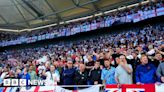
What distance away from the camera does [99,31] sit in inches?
914

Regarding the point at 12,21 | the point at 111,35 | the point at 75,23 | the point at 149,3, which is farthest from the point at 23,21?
the point at 149,3

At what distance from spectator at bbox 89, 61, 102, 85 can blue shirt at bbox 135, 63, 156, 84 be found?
44.8 inches

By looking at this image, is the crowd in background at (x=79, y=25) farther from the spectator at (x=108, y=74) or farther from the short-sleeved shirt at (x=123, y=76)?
the short-sleeved shirt at (x=123, y=76)

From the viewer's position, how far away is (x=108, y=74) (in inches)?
271

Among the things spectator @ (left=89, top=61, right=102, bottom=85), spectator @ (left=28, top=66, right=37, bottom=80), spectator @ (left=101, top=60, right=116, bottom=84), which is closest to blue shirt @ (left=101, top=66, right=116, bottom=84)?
spectator @ (left=101, top=60, right=116, bottom=84)

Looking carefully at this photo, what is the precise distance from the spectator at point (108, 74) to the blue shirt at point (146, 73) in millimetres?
736

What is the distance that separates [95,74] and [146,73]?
145cm

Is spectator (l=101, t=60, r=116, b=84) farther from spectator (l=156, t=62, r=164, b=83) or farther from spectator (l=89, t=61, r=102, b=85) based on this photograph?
spectator (l=156, t=62, r=164, b=83)

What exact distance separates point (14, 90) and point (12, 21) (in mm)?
20753

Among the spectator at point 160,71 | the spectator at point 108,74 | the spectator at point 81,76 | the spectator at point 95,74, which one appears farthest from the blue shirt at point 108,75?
the spectator at point 160,71

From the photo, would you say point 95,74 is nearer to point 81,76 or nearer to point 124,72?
point 81,76

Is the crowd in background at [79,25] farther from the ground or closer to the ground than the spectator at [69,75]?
farther from the ground

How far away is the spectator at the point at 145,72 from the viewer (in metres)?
6.25

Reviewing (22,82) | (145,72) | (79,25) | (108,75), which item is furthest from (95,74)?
(79,25)
